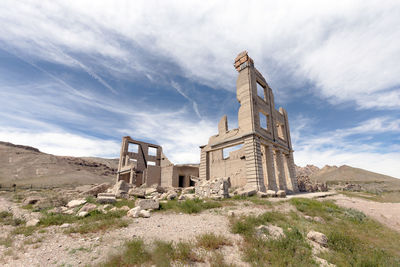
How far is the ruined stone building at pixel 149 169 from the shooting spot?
74.1ft

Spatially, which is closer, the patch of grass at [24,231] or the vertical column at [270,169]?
the patch of grass at [24,231]

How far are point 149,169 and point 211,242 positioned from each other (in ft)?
64.9

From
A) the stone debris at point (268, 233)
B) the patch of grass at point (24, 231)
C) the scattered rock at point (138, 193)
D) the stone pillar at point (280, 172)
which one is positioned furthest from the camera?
the stone pillar at point (280, 172)

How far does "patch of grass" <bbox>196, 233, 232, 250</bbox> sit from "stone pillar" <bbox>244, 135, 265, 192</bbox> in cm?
924

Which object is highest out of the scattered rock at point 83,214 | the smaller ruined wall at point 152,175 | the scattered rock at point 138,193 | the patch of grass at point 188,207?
the smaller ruined wall at point 152,175

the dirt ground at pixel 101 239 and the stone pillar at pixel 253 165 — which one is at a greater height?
the stone pillar at pixel 253 165

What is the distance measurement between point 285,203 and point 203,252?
7293 mm

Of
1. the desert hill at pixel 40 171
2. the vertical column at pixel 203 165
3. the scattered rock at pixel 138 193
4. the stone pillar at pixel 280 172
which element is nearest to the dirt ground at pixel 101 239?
the scattered rock at pixel 138 193

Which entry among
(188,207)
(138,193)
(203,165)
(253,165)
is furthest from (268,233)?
(203,165)

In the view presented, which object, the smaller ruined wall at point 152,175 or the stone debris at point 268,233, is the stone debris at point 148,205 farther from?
the smaller ruined wall at point 152,175

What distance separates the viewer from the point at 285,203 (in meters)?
9.73

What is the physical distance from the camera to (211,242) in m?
4.40

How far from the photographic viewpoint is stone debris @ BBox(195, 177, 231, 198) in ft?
35.2

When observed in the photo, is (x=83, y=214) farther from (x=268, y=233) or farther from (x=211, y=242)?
(x=268, y=233)
